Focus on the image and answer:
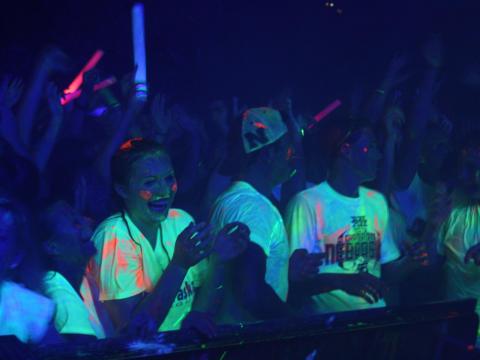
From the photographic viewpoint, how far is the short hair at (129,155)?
312cm

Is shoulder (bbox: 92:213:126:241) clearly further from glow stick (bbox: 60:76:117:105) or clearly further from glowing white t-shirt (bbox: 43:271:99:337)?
glow stick (bbox: 60:76:117:105)

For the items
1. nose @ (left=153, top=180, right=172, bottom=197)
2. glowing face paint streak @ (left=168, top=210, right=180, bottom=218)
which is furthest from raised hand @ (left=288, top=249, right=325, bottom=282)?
nose @ (left=153, top=180, right=172, bottom=197)

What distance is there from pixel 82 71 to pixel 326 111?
79.0 inches

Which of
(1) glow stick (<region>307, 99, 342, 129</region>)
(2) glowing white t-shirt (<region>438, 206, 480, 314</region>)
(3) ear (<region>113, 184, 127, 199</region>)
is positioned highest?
(1) glow stick (<region>307, 99, 342, 129</region>)

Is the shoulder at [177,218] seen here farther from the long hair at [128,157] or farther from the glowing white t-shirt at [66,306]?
the glowing white t-shirt at [66,306]

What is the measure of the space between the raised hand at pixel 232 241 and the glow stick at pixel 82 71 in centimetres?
135

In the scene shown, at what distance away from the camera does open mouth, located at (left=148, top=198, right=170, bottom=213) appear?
3.11m

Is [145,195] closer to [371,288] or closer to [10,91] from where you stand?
[10,91]

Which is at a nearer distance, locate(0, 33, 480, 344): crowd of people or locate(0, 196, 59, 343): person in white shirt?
locate(0, 196, 59, 343): person in white shirt

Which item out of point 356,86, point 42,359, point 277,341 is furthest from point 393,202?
point 42,359

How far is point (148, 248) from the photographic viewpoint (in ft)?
10.1

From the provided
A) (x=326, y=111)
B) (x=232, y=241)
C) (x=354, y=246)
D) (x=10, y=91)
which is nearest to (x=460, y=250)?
(x=354, y=246)

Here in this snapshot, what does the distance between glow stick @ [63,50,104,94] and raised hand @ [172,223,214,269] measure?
1.40 meters

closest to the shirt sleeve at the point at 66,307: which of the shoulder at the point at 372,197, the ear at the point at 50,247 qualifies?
the ear at the point at 50,247
